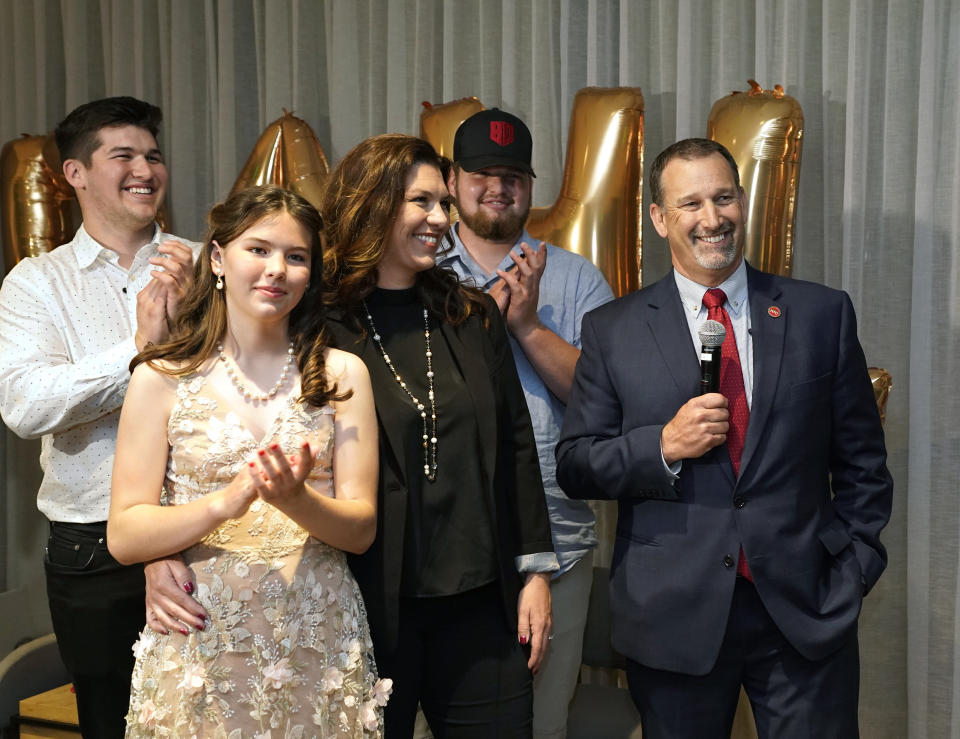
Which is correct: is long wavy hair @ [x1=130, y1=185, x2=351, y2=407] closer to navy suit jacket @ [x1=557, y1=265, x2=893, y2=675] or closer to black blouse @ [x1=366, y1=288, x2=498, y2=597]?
black blouse @ [x1=366, y1=288, x2=498, y2=597]

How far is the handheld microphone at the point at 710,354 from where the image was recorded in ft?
6.25

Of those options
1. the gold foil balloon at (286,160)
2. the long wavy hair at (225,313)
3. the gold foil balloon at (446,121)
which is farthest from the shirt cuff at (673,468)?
the gold foil balloon at (286,160)

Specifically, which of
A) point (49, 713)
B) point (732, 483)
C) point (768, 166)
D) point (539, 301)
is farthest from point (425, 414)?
point (49, 713)

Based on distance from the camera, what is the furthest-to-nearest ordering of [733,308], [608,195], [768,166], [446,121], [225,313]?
[446,121] < [608,195] < [768,166] < [733,308] < [225,313]

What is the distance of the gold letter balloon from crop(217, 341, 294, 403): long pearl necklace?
1.19 m

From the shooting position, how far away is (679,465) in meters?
2.01

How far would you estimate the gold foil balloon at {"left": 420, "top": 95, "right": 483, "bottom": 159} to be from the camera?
10.0 feet

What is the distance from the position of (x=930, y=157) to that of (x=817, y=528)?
1312mm

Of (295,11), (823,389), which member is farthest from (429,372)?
(295,11)

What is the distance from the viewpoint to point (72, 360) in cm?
240

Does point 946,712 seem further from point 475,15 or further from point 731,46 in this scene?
point 475,15

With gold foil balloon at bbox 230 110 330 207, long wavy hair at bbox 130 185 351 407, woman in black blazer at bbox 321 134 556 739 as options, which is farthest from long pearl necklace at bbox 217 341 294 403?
gold foil balloon at bbox 230 110 330 207

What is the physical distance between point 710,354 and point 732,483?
10.2 inches

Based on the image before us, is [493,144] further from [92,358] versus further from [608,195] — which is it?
[92,358]
